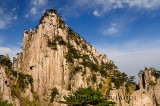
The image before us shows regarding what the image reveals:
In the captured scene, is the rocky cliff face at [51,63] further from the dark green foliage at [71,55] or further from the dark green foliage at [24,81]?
the dark green foliage at [24,81]

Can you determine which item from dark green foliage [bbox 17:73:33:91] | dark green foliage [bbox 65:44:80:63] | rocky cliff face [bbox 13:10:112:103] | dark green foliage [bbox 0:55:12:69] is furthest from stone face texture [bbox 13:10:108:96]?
dark green foliage [bbox 0:55:12:69]

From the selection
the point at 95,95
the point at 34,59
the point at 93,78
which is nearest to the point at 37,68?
the point at 34,59

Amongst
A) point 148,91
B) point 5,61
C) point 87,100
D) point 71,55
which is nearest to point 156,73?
point 148,91

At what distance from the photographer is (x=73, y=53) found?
192ft

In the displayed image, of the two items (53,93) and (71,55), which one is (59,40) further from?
(53,93)

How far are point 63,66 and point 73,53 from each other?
8109 millimetres

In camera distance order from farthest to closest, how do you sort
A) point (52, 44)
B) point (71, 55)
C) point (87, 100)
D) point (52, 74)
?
point (71, 55)
point (52, 44)
point (52, 74)
point (87, 100)

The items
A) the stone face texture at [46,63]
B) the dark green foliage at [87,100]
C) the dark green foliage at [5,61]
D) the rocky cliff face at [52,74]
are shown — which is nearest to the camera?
the dark green foliage at [87,100]

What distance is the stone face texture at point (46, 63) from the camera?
4911 centimetres

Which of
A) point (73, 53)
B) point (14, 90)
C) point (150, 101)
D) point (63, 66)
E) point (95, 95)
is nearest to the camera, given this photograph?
point (95, 95)

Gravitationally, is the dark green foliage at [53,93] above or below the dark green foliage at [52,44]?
below

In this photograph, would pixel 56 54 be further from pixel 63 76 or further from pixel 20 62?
pixel 20 62

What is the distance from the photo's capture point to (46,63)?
2020 inches

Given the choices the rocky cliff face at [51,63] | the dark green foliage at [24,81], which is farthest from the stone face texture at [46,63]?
the dark green foliage at [24,81]
